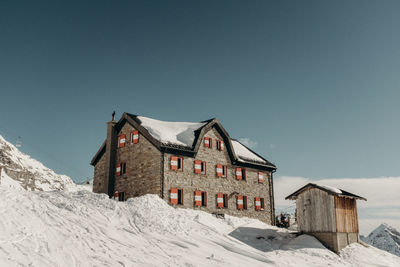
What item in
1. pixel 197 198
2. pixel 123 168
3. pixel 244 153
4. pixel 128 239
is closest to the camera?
pixel 128 239

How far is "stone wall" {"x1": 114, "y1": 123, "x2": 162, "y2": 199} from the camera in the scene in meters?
26.9

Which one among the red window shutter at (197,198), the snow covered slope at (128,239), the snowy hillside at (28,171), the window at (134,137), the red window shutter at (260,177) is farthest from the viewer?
the snowy hillside at (28,171)

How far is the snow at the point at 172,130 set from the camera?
2838 cm

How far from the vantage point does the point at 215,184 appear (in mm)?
29859

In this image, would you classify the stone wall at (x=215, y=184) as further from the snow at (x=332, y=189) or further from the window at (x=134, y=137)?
the snow at (x=332, y=189)

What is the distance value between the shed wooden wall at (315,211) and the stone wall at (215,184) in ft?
20.3

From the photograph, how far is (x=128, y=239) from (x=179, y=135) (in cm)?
1542

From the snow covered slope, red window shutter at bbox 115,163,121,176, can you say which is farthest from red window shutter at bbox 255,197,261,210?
red window shutter at bbox 115,163,121,176

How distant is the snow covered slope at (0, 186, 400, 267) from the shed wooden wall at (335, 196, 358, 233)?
136 cm

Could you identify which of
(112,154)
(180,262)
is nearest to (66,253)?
(180,262)

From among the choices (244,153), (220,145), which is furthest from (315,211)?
(244,153)

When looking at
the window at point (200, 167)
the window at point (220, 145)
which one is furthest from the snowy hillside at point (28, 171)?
the window at point (200, 167)

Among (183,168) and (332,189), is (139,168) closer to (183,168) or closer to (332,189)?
(183,168)

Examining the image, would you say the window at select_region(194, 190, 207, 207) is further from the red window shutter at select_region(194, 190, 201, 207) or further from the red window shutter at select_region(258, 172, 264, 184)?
the red window shutter at select_region(258, 172, 264, 184)
